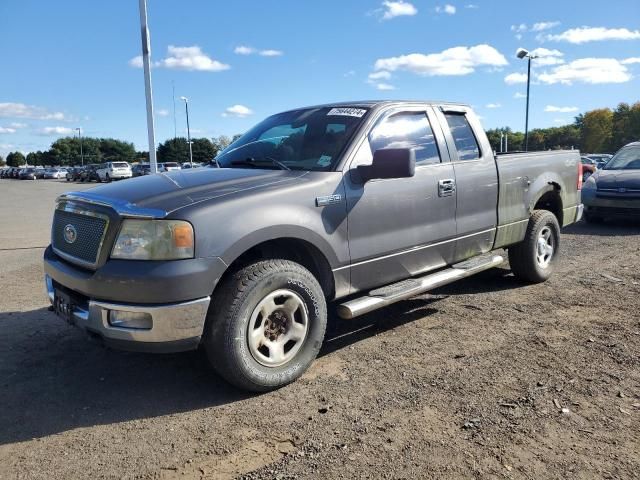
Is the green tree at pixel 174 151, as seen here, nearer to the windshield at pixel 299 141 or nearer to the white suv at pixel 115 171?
the white suv at pixel 115 171

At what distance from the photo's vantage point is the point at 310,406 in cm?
328

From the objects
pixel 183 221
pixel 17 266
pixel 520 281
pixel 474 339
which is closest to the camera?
pixel 183 221

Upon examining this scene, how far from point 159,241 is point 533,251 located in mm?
4366

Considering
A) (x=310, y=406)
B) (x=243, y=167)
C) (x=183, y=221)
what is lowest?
(x=310, y=406)

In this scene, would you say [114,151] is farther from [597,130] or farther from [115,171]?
[597,130]

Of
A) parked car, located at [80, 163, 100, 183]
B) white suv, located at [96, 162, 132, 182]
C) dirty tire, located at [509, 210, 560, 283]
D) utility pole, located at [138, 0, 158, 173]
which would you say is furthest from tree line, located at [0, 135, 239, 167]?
dirty tire, located at [509, 210, 560, 283]

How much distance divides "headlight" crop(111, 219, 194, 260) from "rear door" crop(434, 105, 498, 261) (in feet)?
8.65

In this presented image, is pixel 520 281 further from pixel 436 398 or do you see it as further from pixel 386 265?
pixel 436 398

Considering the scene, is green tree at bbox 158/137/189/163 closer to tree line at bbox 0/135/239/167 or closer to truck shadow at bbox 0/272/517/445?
tree line at bbox 0/135/239/167

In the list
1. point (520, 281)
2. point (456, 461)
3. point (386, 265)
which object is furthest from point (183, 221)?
point (520, 281)

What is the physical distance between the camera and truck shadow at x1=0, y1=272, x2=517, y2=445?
10.6ft

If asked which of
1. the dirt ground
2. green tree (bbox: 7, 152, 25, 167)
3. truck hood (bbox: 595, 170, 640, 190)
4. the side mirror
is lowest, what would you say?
the dirt ground

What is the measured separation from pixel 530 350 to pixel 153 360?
295 cm

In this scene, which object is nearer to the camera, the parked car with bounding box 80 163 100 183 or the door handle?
the door handle
